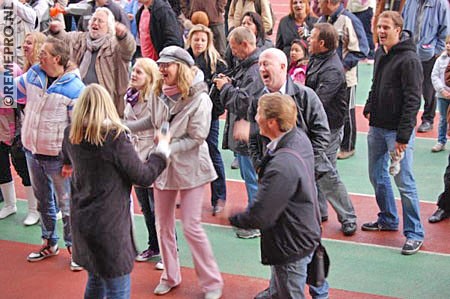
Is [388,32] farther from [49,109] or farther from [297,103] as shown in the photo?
[49,109]

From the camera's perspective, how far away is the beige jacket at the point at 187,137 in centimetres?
599

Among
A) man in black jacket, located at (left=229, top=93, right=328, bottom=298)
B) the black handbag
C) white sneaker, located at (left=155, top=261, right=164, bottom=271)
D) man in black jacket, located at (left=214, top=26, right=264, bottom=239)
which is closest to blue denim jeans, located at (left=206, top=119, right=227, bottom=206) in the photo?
man in black jacket, located at (left=214, top=26, right=264, bottom=239)

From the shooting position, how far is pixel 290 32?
380 inches

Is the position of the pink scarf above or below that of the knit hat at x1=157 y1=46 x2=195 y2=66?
below

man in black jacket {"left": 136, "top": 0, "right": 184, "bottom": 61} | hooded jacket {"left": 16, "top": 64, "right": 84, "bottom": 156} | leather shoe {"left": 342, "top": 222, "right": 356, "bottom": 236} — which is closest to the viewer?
hooded jacket {"left": 16, "top": 64, "right": 84, "bottom": 156}

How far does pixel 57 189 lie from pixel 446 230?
3.93 m

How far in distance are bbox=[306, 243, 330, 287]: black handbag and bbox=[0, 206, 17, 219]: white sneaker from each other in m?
4.11

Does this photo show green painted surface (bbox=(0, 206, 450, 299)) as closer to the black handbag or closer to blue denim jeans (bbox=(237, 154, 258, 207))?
blue denim jeans (bbox=(237, 154, 258, 207))

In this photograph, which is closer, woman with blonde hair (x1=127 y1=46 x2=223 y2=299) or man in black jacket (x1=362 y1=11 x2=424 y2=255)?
woman with blonde hair (x1=127 y1=46 x2=223 y2=299)

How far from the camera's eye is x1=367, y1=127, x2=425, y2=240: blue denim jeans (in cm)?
696

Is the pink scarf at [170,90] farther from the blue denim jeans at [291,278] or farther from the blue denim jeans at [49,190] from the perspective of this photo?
the blue denim jeans at [291,278]

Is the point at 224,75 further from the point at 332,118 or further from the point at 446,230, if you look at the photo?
the point at 446,230

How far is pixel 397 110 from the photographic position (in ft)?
22.3

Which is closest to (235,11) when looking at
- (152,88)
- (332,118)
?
(332,118)
